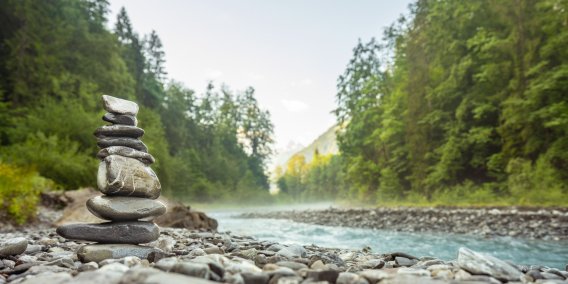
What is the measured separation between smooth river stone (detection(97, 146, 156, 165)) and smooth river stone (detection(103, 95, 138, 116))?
1.53ft

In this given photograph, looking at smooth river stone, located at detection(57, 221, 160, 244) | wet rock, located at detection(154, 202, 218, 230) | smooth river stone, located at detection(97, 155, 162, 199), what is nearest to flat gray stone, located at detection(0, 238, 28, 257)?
smooth river stone, located at detection(57, 221, 160, 244)

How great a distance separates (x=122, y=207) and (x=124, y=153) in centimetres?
68

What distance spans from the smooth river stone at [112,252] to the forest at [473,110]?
14340 mm

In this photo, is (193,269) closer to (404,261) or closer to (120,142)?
(404,261)

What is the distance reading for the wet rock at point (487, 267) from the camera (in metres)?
2.86

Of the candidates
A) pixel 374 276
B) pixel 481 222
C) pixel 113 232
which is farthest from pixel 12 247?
pixel 481 222

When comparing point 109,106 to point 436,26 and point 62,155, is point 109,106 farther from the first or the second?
point 436,26

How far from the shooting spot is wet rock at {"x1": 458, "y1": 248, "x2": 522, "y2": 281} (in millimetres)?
2861

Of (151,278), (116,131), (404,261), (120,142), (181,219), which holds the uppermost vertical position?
(116,131)

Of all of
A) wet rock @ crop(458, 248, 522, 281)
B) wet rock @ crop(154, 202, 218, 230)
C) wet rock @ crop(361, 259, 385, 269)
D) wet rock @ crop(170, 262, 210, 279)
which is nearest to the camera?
A: wet rock @ crop(170, 262, 210, 279)

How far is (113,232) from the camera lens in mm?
3949

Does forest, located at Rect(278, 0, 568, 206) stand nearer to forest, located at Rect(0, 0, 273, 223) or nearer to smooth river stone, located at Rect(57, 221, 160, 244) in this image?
smooth river stone, located at Rect(57, 221, 160, 244)

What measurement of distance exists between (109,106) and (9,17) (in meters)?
24.3

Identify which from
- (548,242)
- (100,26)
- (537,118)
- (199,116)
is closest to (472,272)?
(548,242)
